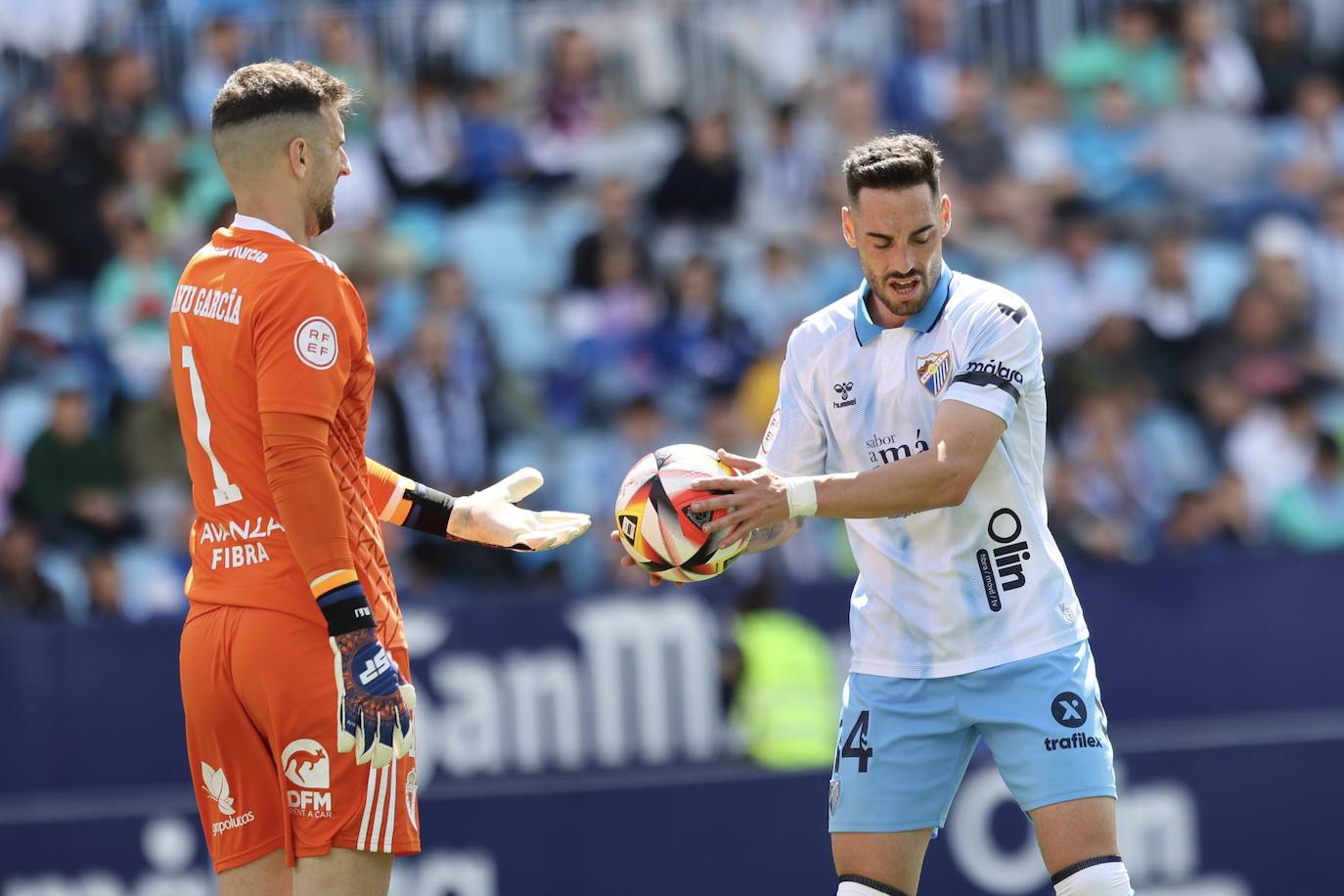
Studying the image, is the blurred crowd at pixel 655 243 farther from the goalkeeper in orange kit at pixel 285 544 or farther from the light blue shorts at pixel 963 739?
the goalkeeper in orange kit at pixel 285 544

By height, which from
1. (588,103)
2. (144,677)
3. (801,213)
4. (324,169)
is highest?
(588,103)

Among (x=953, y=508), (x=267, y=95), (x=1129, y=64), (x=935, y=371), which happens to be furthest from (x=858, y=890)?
(x=1129, y=64)

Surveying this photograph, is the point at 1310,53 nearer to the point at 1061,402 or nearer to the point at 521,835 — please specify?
the point at 1061,402

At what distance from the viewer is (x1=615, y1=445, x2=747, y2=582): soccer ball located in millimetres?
5109

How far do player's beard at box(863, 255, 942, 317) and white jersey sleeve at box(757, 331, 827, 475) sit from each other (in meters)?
0.32

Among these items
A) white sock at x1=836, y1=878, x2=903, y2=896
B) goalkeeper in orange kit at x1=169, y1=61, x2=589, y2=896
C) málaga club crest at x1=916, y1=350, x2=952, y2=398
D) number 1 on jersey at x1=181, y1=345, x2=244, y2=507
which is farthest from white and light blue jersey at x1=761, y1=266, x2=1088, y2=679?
number 1 on jersey at x1=181, y1=345, x2=244, y2=507

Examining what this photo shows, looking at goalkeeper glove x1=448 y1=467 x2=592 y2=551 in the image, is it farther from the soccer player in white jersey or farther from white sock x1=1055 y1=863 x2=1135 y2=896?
white sock x1=1055 y1=863 x2=1135 y2=896

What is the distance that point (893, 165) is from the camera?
5109mm

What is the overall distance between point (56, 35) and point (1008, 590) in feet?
31.3

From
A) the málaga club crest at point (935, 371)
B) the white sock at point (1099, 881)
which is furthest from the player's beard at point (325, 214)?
the white sock at point (1099, 881)

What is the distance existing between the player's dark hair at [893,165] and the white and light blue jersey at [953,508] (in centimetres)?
33

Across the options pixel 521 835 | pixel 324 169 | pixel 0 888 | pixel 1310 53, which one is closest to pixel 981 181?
pixel 1310 53

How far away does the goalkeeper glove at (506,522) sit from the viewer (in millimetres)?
5305

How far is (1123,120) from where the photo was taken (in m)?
13.2
